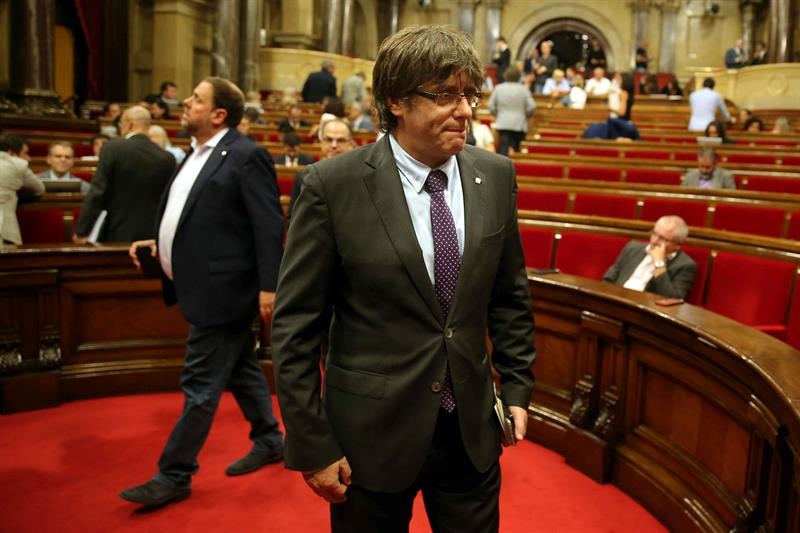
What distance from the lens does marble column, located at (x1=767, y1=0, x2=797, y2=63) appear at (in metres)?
15.7

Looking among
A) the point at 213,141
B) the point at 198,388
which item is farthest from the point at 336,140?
the point at 198,388

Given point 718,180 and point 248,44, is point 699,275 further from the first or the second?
point 248,44

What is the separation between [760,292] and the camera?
3.22 metres

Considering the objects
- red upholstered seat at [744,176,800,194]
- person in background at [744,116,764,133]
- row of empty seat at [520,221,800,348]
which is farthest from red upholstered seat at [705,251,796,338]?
person in background at [744,116,764,133]

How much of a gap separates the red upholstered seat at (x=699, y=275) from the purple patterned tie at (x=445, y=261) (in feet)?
7.87

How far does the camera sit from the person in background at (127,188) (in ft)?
12.1

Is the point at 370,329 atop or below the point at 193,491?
atop

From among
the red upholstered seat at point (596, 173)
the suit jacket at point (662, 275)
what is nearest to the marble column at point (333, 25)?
the red upholstered seat at point (596, 173)

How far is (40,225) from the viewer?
14.0 ft

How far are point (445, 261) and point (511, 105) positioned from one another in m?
6.83

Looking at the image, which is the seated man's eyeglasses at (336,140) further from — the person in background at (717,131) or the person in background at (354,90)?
the person in background at (354,90)

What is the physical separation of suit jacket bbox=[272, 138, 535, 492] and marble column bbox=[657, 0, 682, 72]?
19.8 m

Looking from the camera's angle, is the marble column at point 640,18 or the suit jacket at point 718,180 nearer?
the suit jacket at point 718,180

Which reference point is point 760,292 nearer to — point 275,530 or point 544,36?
point 275,530
